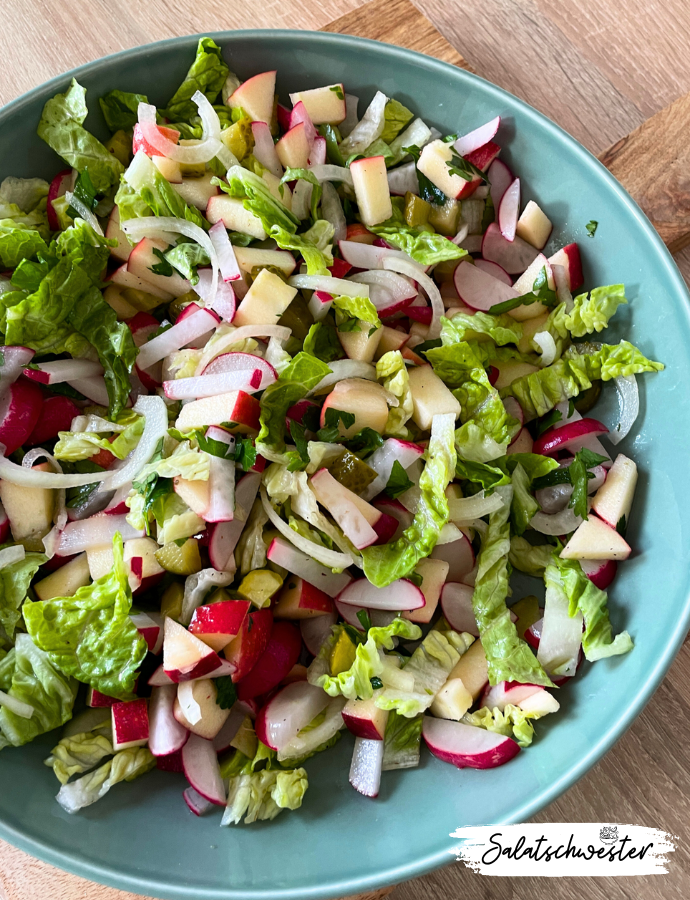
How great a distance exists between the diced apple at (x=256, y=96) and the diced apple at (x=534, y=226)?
808mm

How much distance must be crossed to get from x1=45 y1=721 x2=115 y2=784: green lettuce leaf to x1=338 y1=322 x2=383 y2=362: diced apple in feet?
3.97

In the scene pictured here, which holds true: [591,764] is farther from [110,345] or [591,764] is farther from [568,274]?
[110,345]

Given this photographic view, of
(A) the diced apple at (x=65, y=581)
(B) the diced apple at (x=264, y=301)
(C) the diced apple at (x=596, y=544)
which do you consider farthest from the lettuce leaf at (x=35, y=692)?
(C) the diced apple at (x=596, y=544)

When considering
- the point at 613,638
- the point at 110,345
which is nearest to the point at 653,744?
the point at 613,638

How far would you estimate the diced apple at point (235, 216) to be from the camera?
6.50 feet

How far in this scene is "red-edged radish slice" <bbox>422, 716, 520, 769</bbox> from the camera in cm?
181

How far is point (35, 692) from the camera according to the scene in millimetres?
1782

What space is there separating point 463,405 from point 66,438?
1.07m

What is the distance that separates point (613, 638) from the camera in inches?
73.7

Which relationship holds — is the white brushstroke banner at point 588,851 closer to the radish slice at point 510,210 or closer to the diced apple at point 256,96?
the radish slice at point 510,210

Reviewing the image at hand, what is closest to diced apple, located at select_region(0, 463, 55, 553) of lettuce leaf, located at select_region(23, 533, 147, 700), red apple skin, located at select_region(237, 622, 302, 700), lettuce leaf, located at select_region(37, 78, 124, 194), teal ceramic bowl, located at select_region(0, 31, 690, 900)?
lettuce leaf, located at select_region(23, 533, 147, 700)

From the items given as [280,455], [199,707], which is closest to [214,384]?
[280,455]

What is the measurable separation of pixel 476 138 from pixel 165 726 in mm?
1824

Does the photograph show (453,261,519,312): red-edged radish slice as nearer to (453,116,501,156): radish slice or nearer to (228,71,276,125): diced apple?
(453,116,501,156): radish slice
